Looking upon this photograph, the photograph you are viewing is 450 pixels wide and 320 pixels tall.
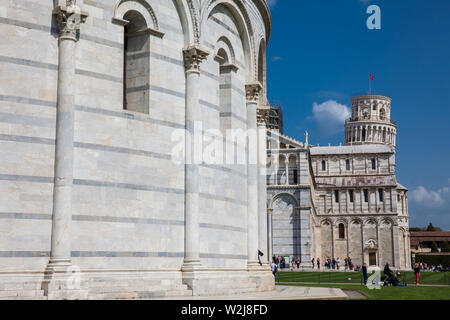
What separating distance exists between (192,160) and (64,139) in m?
4.56

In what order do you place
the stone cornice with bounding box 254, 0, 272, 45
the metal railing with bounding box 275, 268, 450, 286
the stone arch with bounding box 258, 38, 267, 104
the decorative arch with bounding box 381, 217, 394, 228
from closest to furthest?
1. the stone cornice with bounding box 254, 0, 272, 45
2. the stone arch with bounding box 258, 38, 267, 104
3. the metal railing with bounding box 275, 268, 450, 286
4. the decorative arch with bounding box 381, 217, 394, 228

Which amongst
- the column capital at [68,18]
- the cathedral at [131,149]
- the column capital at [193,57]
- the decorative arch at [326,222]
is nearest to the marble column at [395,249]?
the decorative arch at [326,222]

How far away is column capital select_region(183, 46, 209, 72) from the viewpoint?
19.3 metres

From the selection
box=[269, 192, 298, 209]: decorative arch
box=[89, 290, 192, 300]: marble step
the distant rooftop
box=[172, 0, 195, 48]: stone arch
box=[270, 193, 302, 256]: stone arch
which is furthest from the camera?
the distant rooftop

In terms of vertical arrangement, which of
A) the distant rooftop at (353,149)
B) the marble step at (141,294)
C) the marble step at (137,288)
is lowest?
the marble step at (141,294)

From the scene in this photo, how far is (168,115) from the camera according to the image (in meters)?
18.7

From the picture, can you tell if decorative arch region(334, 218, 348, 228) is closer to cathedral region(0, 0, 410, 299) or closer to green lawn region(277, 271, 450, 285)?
green lawn region(277, 271, 450, 285)

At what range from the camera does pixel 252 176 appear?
22.8 meters

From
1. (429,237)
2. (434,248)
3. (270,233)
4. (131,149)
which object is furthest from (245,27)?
(429,237)

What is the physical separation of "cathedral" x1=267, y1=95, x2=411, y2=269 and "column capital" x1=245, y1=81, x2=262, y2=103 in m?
50.0

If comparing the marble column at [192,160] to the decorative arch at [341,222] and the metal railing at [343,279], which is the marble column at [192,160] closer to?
the metal railing at [343,279]

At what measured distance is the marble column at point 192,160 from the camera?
60.6 ft

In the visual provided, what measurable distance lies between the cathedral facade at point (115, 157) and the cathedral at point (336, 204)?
52.6 meters

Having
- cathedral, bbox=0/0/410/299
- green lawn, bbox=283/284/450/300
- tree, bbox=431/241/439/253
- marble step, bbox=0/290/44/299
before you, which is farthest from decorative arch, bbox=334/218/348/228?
marble step, bbox=0/290/44/299
